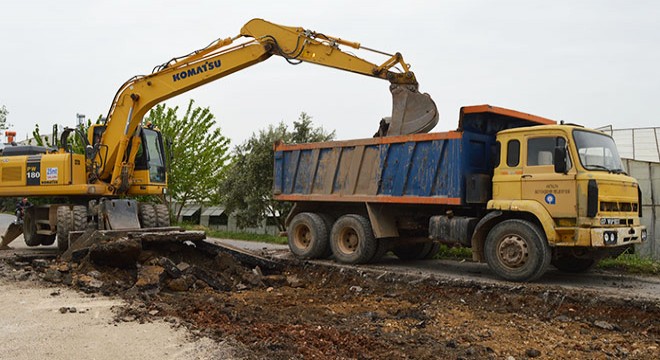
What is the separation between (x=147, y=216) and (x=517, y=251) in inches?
306

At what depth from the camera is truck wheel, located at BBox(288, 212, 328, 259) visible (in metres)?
12.4

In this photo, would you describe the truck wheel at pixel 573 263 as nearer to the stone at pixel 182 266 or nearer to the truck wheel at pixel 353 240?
the truck wheel at pixel 353 240

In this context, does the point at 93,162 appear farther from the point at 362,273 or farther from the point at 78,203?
the point at 362,273

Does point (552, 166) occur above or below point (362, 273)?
above

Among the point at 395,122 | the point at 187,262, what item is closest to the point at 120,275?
the point at 187,262

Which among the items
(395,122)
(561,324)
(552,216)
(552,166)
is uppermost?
(395,122)

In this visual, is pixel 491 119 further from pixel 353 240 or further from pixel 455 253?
pixel 455 253

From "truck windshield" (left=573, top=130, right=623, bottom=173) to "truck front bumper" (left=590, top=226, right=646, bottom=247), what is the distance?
0.95m

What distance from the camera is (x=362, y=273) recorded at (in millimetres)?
10555

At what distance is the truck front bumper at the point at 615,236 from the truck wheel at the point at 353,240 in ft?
13.4

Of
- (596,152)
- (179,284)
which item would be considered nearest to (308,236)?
(179,284)

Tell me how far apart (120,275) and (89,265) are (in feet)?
1.72

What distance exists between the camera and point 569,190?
9.14 m

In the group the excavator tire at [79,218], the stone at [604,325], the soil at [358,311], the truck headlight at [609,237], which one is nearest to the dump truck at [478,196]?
the truck headlight at [609,237]
